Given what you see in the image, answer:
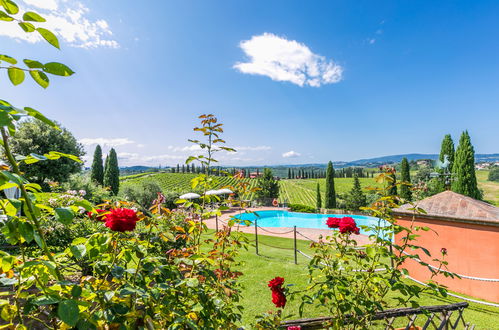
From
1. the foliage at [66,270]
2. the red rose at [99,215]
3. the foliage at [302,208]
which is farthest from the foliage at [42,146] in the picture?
the foliage at [302,208]

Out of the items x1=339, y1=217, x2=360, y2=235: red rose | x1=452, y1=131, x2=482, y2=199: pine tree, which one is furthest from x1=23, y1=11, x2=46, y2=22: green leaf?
x1=452, y1=131, x2=482, y2=199: pine tree

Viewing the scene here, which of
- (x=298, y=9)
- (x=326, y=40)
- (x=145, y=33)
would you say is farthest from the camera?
(x=326, y=40)

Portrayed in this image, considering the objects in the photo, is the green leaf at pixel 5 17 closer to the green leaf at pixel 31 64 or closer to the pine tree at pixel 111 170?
the green leaf at pixel 31 64

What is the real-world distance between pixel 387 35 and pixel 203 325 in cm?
1400

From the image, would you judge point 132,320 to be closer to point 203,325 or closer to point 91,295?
point 91,295

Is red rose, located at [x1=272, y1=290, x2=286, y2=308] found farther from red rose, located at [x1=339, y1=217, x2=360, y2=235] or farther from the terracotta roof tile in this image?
the terracotta roof tile

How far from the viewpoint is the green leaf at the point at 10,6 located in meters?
0.61

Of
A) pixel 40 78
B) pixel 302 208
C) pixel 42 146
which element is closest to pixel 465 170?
pixel 302 208

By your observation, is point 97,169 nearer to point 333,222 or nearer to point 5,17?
point 333,222

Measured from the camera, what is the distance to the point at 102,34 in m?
4.21

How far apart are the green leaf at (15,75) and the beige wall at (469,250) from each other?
5386 millimetres

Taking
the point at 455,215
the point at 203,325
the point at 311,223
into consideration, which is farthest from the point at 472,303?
the point at 311,223

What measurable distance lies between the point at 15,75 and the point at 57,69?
129mm

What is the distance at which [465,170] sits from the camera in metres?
13.4
